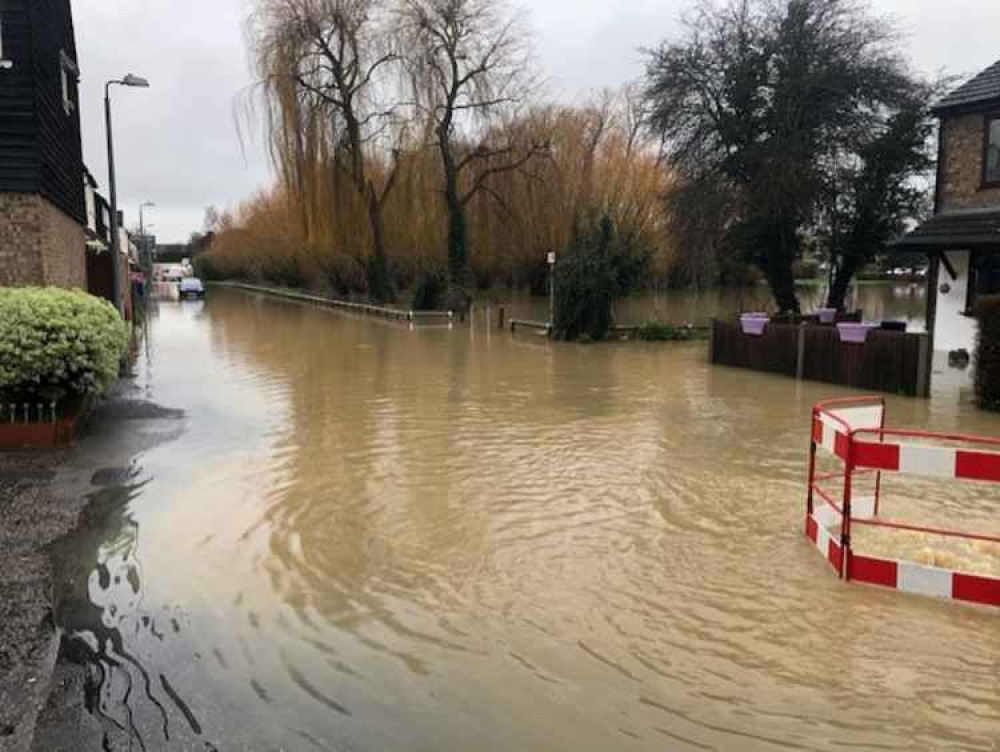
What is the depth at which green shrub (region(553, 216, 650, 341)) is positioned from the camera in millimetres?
22625

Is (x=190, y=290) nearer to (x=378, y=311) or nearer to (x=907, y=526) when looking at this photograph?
(x=378, y=311)

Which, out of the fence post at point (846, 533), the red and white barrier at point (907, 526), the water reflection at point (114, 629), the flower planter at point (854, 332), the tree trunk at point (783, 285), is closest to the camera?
the water reflection at point (114, 629)

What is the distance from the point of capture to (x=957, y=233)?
1647 cm

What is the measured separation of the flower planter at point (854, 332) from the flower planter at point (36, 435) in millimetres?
11732

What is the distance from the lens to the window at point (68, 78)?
15.4 meters

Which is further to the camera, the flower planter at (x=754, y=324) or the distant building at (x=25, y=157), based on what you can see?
the flower planter at (x=754, y=324)

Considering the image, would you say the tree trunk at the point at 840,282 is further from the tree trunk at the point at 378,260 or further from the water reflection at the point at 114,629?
the water reflection at the point at 114,629

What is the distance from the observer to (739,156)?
2153cm

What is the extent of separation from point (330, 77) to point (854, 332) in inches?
874

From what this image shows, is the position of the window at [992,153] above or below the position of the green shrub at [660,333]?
above

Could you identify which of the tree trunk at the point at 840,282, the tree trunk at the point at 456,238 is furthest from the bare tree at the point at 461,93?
the tree trunk at the point at 840,282

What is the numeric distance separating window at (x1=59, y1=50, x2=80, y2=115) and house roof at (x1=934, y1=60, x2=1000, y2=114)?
1704cm

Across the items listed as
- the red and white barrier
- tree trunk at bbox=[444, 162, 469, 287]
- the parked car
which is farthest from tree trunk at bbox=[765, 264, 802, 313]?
the parked car

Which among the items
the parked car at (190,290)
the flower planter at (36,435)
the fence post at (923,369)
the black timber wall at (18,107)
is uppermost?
the black timber wall at (18,107)
